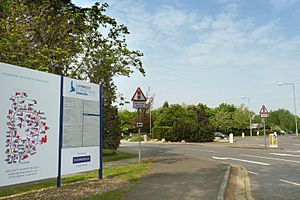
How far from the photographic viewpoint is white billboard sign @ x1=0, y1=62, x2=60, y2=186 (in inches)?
258

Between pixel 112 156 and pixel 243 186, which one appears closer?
pixel 243 186

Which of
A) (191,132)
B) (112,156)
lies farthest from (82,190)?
(191,132)

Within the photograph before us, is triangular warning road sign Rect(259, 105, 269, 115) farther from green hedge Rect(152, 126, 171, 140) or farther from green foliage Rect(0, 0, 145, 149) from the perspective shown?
green hedge Rect(152, 126, 171, 140)

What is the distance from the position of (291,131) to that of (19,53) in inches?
3913

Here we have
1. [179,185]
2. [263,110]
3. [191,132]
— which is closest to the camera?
[179,185]

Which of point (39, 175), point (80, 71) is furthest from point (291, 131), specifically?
point (39, 175)

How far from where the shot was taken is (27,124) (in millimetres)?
7078

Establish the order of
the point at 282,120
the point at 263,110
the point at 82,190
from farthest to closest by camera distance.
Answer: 1. the point at 282,120
2. the point at 263,110
3. the point at 82,190

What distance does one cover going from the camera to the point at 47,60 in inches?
477

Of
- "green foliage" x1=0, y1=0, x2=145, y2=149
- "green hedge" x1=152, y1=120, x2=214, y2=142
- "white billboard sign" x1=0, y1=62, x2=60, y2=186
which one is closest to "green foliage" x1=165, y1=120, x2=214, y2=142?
"green hedge" x1=152, y1=120, x2=214, y2=142

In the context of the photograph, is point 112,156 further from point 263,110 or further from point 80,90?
point 263,110

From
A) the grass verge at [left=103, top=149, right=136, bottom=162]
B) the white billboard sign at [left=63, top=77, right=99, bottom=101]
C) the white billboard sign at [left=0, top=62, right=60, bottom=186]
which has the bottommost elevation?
the grass verge at [left=103, top=149, right=136, bottom=162]

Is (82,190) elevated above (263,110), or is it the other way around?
(263,110)

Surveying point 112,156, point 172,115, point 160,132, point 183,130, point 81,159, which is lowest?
point 112,156
